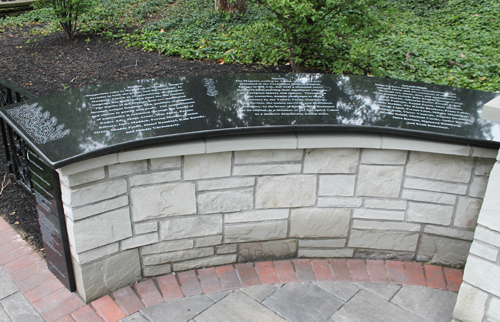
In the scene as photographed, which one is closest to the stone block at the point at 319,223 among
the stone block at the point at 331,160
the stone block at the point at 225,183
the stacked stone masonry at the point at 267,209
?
the stacked stone masonry at the point at 267,209

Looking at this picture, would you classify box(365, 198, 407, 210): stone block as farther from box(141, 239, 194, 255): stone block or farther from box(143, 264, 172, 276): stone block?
box(143, 264, 172, 276): stone block

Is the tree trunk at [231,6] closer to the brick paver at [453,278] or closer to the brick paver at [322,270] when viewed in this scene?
the brick paver at [322,270]

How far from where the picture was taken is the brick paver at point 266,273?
3.15m

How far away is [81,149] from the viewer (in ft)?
8.14

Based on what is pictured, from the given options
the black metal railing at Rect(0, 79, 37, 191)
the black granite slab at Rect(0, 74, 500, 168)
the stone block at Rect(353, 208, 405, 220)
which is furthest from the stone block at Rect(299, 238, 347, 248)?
the black metal railing at Rect(0, 79, 37, 191)

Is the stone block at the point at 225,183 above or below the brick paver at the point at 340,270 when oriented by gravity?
above

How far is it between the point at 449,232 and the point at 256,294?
1537mm

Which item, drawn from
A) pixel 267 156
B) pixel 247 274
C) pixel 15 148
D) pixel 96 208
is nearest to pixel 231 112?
pixel 267 156

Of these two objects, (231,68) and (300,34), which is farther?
(231,68)

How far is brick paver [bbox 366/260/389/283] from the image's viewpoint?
3.19 meters

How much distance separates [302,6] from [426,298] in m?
3.34

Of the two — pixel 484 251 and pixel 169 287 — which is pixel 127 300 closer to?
pixel 169 287

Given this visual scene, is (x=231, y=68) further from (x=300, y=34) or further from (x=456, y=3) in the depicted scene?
(x=456, y=3)

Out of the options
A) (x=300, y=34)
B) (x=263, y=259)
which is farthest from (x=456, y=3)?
(x=263, y=259)
